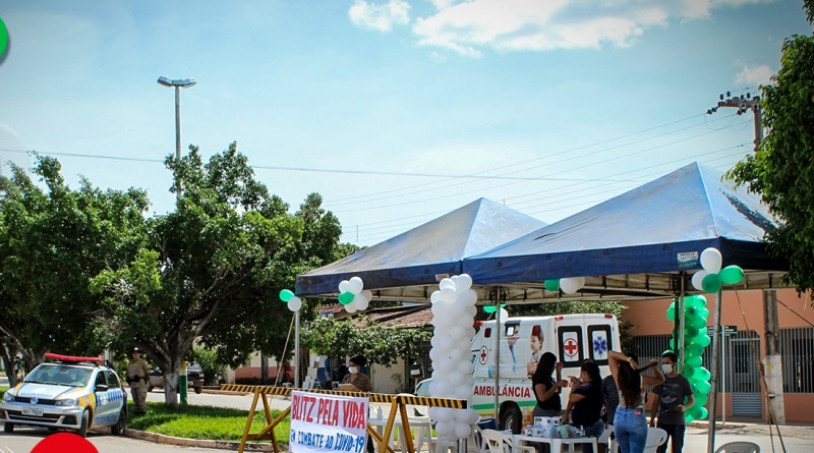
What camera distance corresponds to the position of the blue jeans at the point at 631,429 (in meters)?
10.2

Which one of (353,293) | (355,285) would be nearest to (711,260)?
(355,285)

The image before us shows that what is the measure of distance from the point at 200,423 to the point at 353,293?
815cm

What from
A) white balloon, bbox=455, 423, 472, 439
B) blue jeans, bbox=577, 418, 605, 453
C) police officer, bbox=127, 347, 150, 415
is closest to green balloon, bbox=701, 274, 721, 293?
blue jeans, bbox=577, 418, 605, 453

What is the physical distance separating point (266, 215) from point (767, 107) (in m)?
16.8

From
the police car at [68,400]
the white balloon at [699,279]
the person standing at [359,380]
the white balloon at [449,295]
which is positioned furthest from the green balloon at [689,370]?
the police car at [68,400]

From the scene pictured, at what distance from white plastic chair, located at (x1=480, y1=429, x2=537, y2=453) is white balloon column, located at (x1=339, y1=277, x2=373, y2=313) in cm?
328

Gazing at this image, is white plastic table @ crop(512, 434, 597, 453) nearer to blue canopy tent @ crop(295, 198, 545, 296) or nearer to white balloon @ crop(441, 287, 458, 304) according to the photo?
white balloon @ crop(441, 287, 458, 304)

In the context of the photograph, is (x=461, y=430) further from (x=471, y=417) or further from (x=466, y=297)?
(x=466, y=297)

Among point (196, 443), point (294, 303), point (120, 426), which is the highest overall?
point (294, 303)

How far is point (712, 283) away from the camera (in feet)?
33.7

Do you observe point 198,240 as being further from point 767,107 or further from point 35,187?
point 767,107

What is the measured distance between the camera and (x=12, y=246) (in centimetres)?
2370

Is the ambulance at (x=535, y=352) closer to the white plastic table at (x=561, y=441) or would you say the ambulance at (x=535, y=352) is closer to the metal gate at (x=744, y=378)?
the white plastic table at (x=561, y=441)

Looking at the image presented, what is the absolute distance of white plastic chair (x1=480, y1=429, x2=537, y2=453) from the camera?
37.8ft
